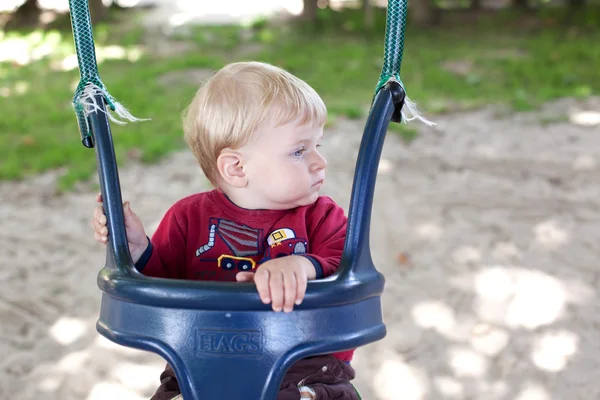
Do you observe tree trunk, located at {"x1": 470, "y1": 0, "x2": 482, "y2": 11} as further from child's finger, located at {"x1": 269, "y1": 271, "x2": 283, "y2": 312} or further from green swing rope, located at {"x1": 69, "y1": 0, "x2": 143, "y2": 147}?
child's finger, located at {"x1": 269, "y1": 271, "x2": 283, "y2": 312}

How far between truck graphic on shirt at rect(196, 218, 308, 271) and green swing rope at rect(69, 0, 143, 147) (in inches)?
11.7

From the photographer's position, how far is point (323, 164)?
144 cm

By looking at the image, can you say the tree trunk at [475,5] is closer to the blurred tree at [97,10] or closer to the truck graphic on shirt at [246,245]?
the blurred tree at [97,10]

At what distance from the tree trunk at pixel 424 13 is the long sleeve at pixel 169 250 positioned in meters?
6.82

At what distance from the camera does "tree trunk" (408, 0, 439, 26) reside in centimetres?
793

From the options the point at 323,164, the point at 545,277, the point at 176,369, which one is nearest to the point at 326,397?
the point at 176,369

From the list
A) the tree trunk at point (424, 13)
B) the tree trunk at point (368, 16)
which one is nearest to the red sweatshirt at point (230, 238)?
the tree trunk at point (368, 16)

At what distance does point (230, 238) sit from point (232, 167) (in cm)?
15

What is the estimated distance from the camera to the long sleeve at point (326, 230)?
56.4 inches

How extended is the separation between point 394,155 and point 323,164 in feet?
9.33

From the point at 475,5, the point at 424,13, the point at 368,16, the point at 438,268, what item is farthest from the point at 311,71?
the point at 475,5

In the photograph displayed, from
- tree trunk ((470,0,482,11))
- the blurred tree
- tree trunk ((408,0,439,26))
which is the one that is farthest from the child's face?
tree trunk ((470,0,482,11))

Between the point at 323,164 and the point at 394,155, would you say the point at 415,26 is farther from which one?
the point at 323,164

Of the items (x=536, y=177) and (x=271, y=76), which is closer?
(x=271, y=76)
